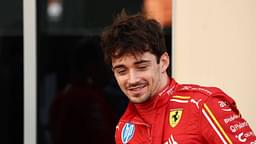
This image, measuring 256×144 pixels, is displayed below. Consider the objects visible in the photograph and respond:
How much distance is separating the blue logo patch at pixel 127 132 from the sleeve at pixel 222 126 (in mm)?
323

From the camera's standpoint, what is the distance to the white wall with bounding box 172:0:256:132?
3396 mm

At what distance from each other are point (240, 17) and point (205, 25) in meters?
0.22

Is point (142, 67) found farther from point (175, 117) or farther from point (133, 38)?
point (175, 117)

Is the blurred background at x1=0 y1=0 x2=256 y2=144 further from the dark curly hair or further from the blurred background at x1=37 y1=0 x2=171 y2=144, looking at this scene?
the dark curly hair

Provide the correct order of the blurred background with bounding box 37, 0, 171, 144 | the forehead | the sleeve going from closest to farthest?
the sleeve < the forehead < the blurred background with bounding box 37, 0, 171, 144

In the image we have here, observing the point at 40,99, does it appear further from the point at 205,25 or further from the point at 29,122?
the point at 205,25

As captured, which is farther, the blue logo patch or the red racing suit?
the blue logo patch

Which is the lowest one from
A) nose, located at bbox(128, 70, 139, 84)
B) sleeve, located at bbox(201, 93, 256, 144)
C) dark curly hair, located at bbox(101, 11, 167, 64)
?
sleeve, located at bbox(201, 93, 256, 144)

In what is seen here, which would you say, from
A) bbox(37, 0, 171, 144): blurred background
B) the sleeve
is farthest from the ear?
bbox(37, 0, 171, 144): blurred background

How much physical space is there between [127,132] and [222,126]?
1.39 ft

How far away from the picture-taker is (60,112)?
13.6 ft

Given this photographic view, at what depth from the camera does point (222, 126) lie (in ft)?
6.22

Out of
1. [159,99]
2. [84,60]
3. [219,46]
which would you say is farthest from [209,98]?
[84,60]

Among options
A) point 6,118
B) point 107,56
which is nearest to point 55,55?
point 6,118
